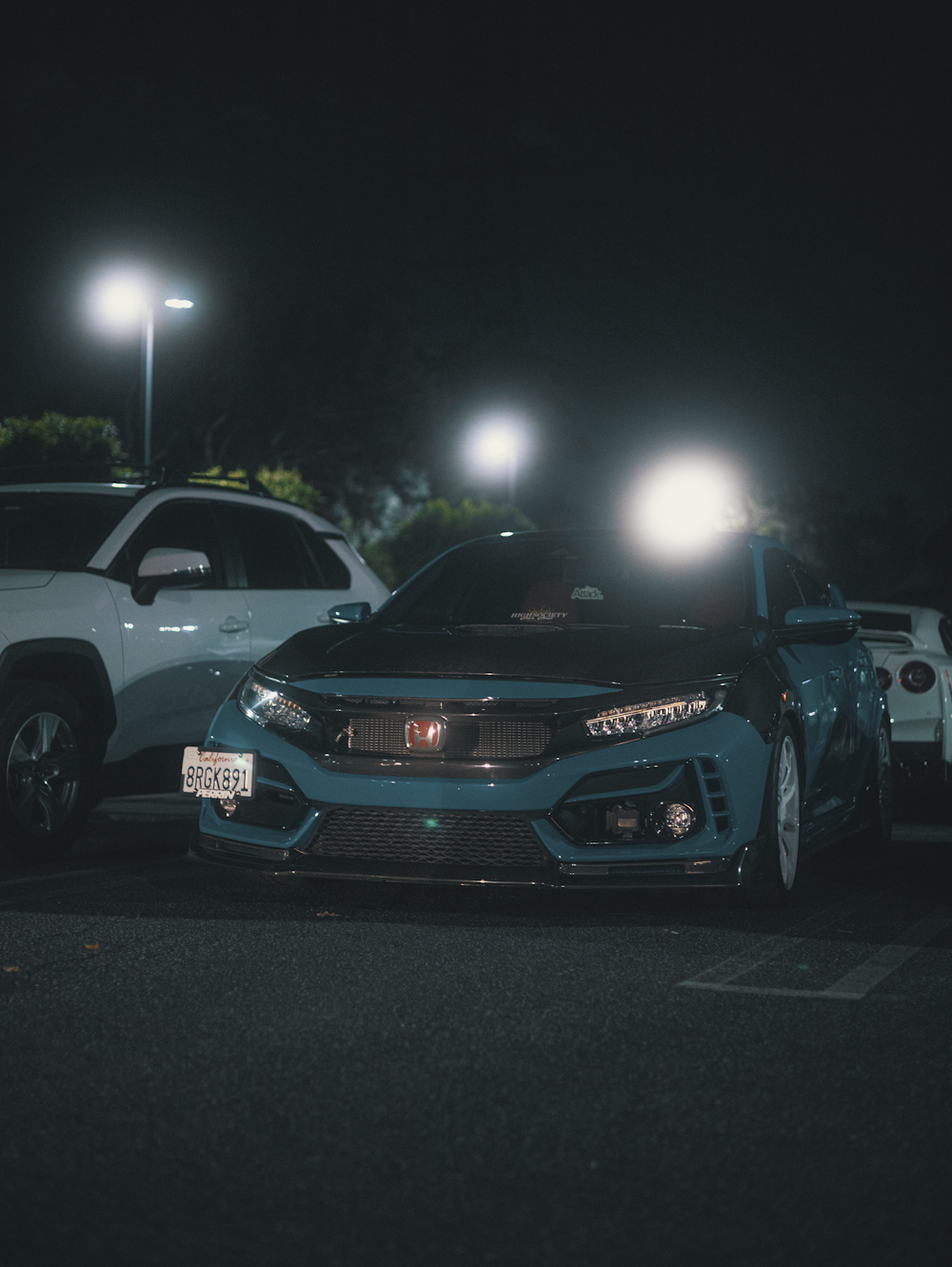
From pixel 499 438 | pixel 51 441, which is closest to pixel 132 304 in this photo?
pixel 51 441

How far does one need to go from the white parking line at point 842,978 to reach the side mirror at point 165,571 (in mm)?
3650

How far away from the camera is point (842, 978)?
579 cm

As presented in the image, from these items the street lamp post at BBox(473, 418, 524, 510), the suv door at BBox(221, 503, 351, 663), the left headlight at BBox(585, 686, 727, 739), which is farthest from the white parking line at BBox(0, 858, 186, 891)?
the street lamp post at BBox(473, 418, 524, 510)

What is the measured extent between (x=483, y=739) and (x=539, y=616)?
1423 mm

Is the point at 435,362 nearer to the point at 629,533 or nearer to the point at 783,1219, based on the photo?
the point at 629,533

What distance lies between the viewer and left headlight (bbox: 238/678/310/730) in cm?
669

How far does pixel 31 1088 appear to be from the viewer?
4301 mm

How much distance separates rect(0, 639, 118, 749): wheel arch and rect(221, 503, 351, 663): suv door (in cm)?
109

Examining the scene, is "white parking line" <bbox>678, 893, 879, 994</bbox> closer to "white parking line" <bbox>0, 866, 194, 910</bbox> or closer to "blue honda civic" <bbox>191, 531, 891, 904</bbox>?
"blue honda civic" <bbox>191, 531, 891, 904</bbox>

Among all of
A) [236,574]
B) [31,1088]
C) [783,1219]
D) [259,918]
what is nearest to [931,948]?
[259,918]

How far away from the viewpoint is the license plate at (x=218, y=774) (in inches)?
264

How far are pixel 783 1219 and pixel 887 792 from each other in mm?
6218

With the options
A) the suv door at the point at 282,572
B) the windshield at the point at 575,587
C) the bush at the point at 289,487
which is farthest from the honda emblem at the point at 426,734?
the bush at the point at 289,487

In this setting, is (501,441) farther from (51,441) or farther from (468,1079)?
(468,1079)
